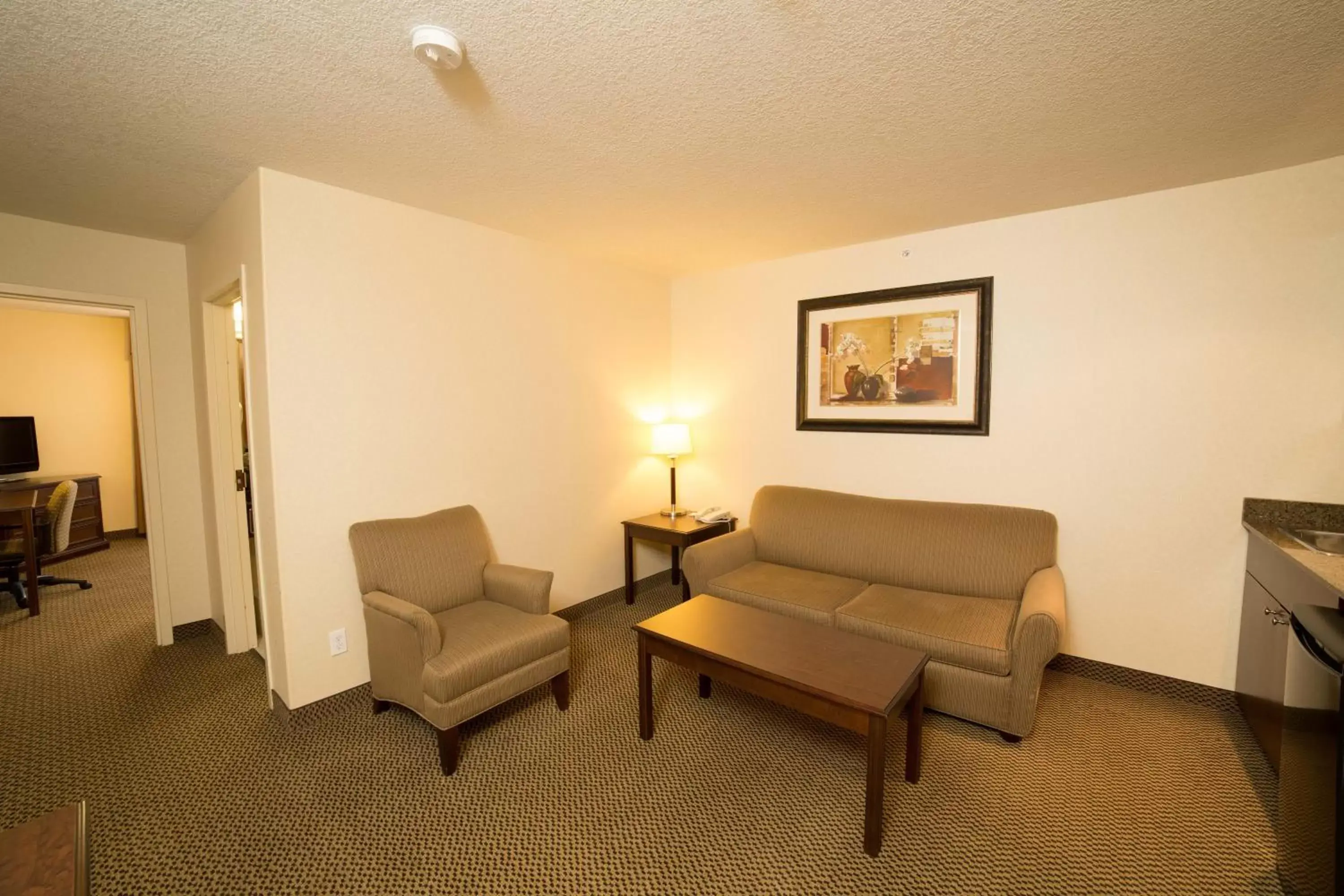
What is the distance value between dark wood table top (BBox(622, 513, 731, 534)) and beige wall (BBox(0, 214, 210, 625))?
2.70 metres

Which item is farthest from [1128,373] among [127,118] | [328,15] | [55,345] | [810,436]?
[55,345]

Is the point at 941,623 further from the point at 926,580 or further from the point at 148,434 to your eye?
the point at 148,434

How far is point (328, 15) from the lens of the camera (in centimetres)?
135

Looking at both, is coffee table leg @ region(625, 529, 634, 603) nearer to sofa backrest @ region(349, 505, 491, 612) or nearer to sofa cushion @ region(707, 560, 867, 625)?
sofa cushion @ region(707, 560, 867, 625)

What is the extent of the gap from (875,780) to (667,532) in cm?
208

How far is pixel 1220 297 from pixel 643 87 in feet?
8.91

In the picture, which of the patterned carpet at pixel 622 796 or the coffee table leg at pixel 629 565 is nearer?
the patterned carpet at pixel 622 796

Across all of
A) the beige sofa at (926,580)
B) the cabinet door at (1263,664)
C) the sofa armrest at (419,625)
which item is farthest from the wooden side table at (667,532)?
the cabinet door at (1263,664)

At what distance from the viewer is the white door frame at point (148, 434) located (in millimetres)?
2951

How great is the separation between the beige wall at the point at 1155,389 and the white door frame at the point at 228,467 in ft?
12.4

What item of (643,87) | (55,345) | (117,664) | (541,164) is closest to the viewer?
(643,87)

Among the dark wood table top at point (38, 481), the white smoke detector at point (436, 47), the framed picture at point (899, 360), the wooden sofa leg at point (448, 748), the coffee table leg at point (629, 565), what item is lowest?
the wooden sofa leg at point (448, 748)

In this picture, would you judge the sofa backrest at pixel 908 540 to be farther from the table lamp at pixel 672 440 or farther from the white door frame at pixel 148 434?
the white door frame at pixel 148 434

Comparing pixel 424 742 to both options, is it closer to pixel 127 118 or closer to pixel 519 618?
pixel 519 618
